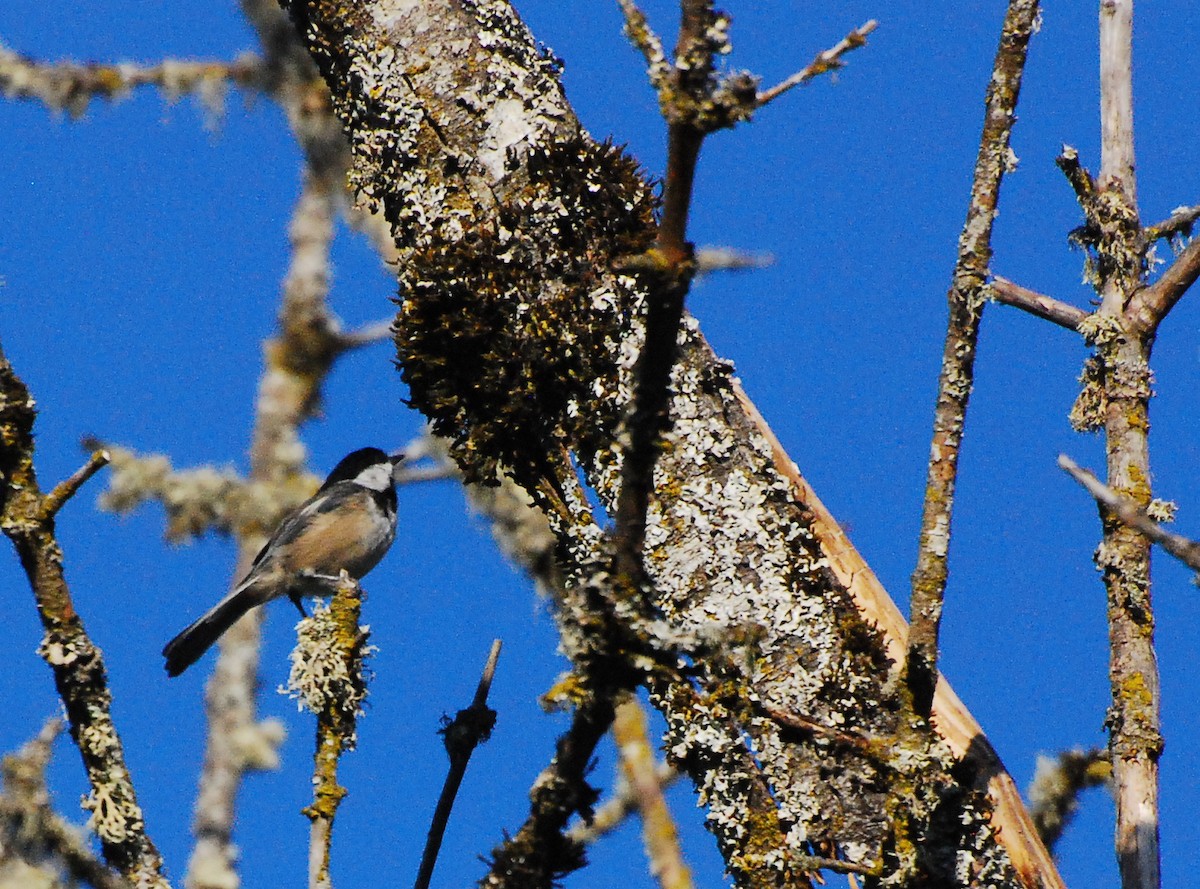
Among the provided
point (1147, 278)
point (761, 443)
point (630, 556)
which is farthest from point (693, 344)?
point (630, 556)

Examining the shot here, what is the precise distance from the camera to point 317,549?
22.0ft

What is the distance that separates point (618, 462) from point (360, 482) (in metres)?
4.38

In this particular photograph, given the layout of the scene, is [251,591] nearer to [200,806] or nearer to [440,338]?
[200,806]

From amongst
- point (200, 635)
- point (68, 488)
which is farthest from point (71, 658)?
point (200, 635)

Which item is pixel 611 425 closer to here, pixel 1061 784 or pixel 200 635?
pixel 1061 784

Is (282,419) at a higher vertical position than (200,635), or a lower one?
higher

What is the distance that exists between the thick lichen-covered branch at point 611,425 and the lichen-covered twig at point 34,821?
956 millimetres

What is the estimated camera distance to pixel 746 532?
9.83 feet

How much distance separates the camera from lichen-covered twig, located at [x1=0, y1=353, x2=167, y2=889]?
2018 mm

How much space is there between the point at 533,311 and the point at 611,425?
31cm

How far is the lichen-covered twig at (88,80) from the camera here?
8.70 metres

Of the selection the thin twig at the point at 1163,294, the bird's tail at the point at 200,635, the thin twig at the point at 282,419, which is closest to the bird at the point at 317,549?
the bird's tail at the point at 200,635

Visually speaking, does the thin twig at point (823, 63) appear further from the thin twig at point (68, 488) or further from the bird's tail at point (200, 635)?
the bird's tail at point (200, 635)

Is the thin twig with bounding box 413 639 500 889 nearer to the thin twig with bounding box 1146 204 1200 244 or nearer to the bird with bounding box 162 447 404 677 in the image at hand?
the thin twig with bounding box 1146 204 1200 244
